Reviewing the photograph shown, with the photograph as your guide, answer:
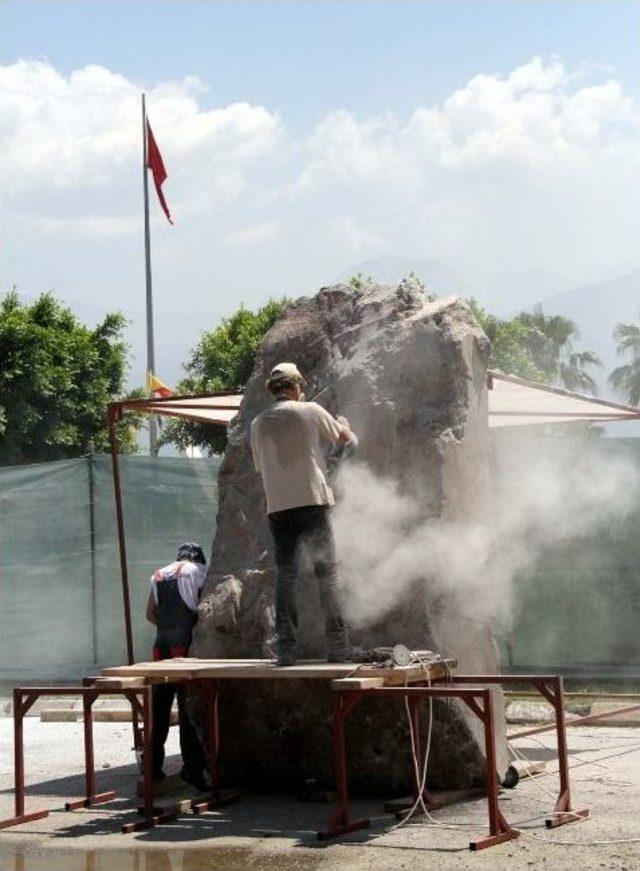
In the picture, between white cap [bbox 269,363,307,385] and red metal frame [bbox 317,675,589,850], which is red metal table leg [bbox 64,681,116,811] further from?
white cap [bbox 269,363,307,385]

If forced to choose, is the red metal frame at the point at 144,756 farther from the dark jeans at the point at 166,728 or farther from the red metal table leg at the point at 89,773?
the dark jeans at the point at 166,728

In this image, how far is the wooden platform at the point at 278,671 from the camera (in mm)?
8179

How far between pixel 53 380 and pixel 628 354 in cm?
5304

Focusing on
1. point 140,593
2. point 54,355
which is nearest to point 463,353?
point 140,593

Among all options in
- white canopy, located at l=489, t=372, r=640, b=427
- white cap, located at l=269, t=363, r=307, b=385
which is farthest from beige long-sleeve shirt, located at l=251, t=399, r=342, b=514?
white canopy, located at l=489, t=372, r=640, b=427

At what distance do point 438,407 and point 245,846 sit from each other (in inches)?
125

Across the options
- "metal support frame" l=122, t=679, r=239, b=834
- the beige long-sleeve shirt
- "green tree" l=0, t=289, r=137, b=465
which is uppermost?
"green tree" l=0, t=289, r=137, b=465

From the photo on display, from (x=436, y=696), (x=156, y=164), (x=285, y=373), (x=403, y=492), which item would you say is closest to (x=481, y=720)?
(x=436, y=696)

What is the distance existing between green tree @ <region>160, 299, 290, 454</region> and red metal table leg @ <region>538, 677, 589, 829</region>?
28533 millimetres

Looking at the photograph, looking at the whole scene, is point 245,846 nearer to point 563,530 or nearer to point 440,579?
point 440,579

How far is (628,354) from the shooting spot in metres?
79.8

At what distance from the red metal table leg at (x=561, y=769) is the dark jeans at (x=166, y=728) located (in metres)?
2.71

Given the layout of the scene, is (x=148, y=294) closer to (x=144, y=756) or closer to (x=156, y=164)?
(x=156, y=164)

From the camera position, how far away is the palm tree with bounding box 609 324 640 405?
76812 mm
